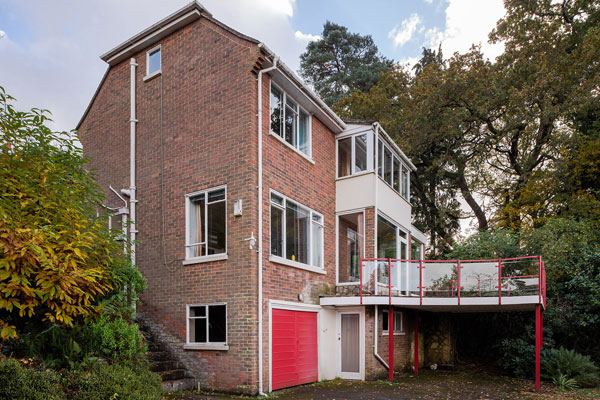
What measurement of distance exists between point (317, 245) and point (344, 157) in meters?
3.31

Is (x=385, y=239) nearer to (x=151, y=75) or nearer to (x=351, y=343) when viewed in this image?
(x=351, y=343)

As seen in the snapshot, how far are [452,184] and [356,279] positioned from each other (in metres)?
15.5

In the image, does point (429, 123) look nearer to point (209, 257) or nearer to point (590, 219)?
point (590, 219)

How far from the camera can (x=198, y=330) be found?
1053cm

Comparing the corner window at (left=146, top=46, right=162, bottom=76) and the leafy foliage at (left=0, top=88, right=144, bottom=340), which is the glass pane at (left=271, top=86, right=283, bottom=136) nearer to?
the corner window at (left=146, top=46, right=162, bottom=76)

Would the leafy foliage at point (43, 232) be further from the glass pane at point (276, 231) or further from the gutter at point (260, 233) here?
the glass pane at point (276, 231)

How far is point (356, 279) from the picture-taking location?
13.3m

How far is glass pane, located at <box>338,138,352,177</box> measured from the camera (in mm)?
14438

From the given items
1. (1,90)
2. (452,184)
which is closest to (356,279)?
(1,90)

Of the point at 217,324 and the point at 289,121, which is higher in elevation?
the point at 289,121

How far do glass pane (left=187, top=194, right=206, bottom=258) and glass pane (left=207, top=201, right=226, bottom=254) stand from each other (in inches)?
9.7

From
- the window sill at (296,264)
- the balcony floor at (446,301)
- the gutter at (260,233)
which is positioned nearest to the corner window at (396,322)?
the balcony floor at (446,301)

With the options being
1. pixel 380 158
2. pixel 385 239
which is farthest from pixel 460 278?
pixel 380 158

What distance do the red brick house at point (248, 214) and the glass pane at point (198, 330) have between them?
23 mm
